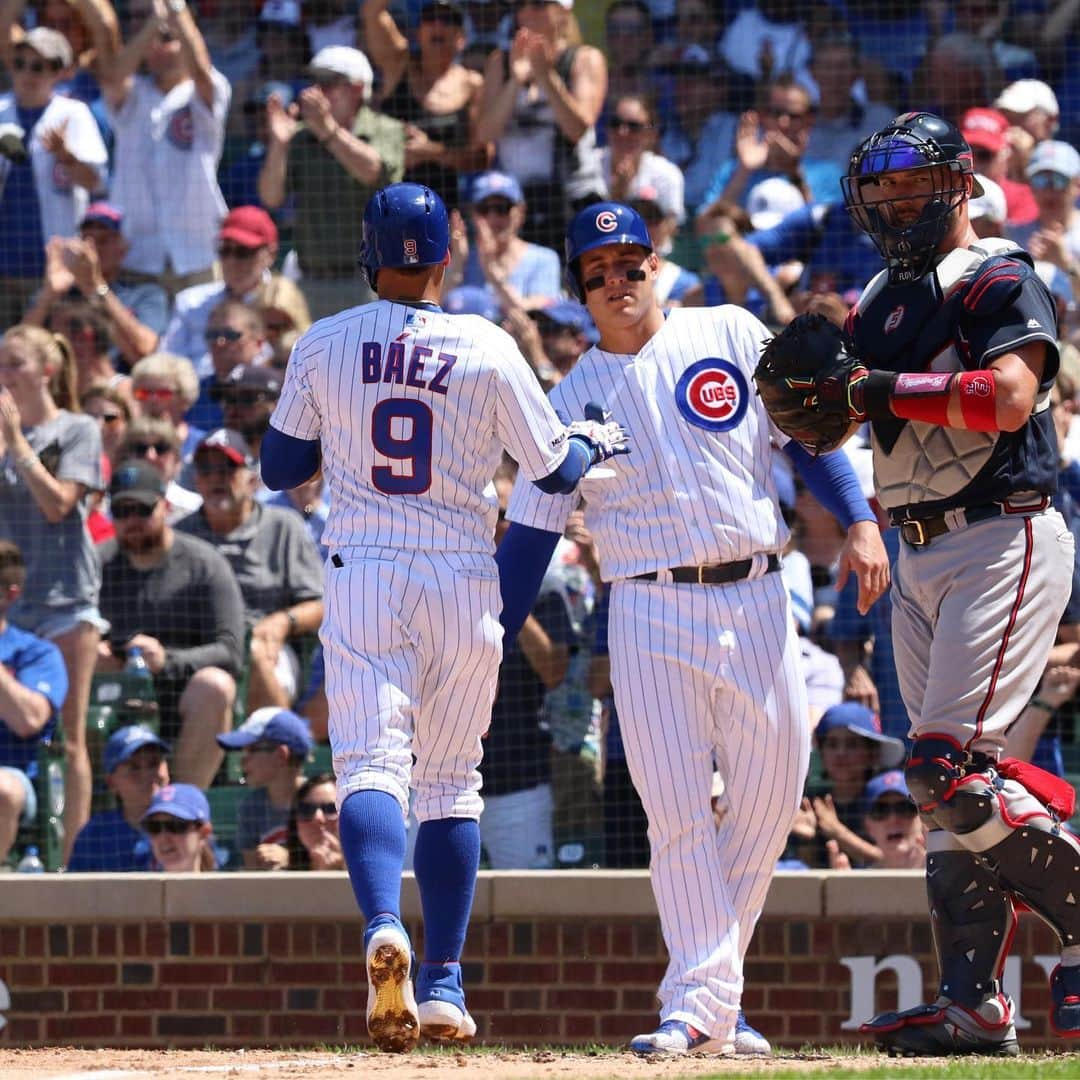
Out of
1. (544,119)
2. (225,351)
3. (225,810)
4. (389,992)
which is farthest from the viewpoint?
(544,119)

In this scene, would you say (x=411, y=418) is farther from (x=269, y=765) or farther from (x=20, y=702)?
(x=20, y=702)

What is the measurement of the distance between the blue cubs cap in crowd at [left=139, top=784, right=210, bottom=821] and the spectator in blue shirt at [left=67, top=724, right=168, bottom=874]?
14 cm

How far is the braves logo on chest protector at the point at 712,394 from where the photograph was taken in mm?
5238

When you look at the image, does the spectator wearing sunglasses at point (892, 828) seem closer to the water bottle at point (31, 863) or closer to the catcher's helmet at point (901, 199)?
the catcher's helmet at point (901, 199)

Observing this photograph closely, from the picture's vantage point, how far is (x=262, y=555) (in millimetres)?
8031

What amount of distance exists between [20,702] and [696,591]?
125 inches

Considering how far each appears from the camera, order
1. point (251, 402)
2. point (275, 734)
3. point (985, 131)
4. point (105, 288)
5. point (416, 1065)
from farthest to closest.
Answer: point (105, 288) → point (985, 131) → point (251, 402) → point (275, 734) → point (416, 1065)

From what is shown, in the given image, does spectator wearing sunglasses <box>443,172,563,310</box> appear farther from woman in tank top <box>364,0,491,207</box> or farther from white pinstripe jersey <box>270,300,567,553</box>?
white pinstripe jersey <box>270,300,567,553</box>

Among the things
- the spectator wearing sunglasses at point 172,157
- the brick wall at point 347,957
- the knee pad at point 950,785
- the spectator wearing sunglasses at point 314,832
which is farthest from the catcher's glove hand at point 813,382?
the spectator wearing sunglasses at point 172,157

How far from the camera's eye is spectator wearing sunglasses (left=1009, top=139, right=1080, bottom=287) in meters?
9.30

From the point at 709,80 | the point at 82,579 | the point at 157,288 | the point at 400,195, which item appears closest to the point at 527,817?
the point at 82,579

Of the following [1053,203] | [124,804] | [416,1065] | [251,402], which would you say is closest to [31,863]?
[124,804]

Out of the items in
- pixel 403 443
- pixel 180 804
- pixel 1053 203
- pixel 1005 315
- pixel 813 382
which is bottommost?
pixel 180 804

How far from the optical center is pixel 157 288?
10.0m
